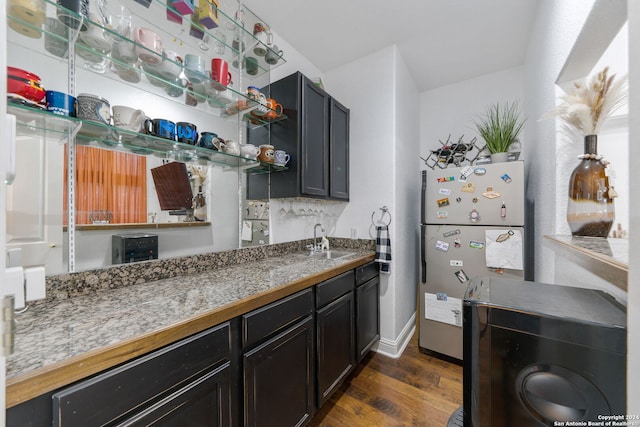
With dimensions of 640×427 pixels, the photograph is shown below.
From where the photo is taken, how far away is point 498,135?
215cm

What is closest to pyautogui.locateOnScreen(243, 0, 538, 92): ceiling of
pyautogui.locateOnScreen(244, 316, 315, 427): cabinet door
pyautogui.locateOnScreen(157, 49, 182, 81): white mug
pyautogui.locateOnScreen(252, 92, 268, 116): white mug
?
pyautogui.locateOnScreen(252, 92, 268, 116): white mug

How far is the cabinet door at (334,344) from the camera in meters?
1.44

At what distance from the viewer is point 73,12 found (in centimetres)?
92

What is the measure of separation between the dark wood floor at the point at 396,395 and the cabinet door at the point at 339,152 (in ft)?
4.99

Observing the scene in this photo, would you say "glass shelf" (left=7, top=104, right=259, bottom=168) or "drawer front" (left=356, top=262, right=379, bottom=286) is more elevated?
"glass shelf" (left=7, top=104, right=259, bottom=168)

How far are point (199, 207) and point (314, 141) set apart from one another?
1.03 metres

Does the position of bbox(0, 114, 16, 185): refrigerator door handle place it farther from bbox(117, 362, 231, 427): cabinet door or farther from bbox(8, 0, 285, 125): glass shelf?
bbox(8, 0, 285, 125): glass shelf

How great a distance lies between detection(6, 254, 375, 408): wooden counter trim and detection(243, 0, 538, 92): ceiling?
6.98 feet

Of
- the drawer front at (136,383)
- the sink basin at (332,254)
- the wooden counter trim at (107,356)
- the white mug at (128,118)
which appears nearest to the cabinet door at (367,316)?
the sink basin at (332,254)

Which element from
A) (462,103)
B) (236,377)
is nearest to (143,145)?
(236,377)

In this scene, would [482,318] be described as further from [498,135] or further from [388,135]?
[498,135]

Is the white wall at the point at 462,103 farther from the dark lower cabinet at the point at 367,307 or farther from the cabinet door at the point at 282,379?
the cabinet door at the point at 282,379

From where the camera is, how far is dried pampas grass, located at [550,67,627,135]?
0.90 metres

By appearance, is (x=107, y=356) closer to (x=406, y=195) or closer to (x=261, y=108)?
(x=261, y=108)
